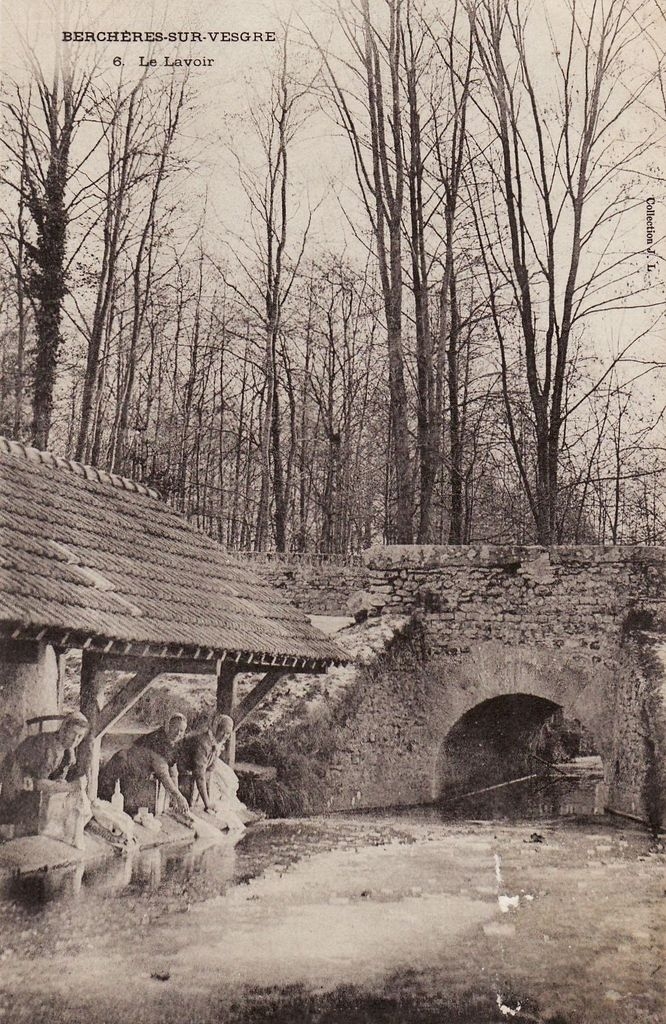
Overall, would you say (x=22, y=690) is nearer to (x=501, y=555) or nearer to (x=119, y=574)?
(x=119, y=574)

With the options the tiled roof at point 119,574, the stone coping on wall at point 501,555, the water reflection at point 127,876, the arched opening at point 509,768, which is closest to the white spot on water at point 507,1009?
the water reflection at point 127,876

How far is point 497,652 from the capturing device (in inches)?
417

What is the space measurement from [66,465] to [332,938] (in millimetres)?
4092

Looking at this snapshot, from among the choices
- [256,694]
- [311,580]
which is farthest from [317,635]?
[311,580]

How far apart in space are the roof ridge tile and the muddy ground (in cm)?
295

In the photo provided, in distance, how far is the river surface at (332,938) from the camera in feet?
14.1

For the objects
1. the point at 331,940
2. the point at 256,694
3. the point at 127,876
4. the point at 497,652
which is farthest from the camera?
the point at 497,652

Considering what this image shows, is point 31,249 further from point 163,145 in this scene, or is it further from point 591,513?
point 591,513

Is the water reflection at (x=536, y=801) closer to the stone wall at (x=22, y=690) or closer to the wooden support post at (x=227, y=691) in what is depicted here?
the wooden support post at (x=227, y=691)

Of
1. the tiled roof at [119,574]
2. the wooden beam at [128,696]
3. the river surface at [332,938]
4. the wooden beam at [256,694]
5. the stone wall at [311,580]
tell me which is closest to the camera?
the river surface at [332,938]

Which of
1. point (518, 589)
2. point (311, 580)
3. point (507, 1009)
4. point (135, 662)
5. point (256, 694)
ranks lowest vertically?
point (507, 1009)

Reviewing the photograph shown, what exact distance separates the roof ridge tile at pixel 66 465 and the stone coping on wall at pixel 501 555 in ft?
10.7

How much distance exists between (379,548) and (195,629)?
15.8 ft

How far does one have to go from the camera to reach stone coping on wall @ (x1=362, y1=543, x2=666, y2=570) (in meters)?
10.4
